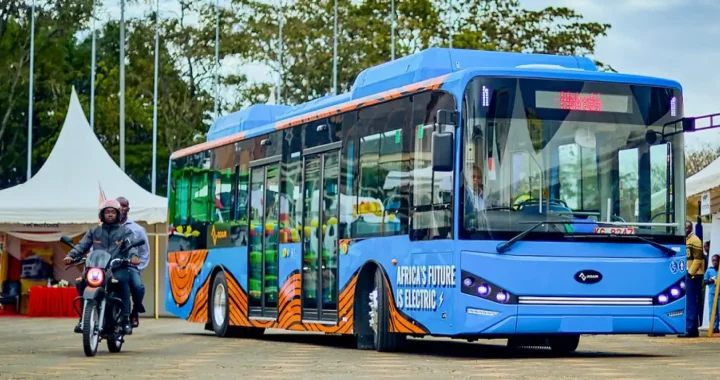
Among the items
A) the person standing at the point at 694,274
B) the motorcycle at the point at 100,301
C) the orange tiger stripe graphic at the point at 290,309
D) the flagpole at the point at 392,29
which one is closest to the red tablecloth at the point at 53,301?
the orange tiger stripe graphic at the point at 290,309

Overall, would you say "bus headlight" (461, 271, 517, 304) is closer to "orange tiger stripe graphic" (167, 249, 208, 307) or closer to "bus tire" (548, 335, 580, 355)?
"bus tire" (548, 335, 580, 355)

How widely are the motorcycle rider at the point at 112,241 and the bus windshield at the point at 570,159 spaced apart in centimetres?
386

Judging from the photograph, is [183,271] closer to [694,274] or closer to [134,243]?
[694,274]

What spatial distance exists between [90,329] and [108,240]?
1.18 metres

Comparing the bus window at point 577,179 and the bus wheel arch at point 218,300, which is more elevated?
the bus window at point 577,179

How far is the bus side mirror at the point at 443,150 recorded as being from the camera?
14.7 m

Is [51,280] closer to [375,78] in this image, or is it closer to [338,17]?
[375,78]


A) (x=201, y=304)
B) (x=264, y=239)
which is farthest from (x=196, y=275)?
(x=264, y=239)

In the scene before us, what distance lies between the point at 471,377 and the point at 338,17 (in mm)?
51507

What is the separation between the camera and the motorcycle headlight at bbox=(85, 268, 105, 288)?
15.8 meters

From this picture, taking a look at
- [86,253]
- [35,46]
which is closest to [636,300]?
[86,253]

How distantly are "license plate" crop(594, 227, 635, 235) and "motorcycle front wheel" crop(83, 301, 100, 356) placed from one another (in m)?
5.03

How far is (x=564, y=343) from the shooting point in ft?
56.4

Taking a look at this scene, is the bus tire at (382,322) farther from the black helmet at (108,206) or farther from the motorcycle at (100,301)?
the black helmet at (108,206)
